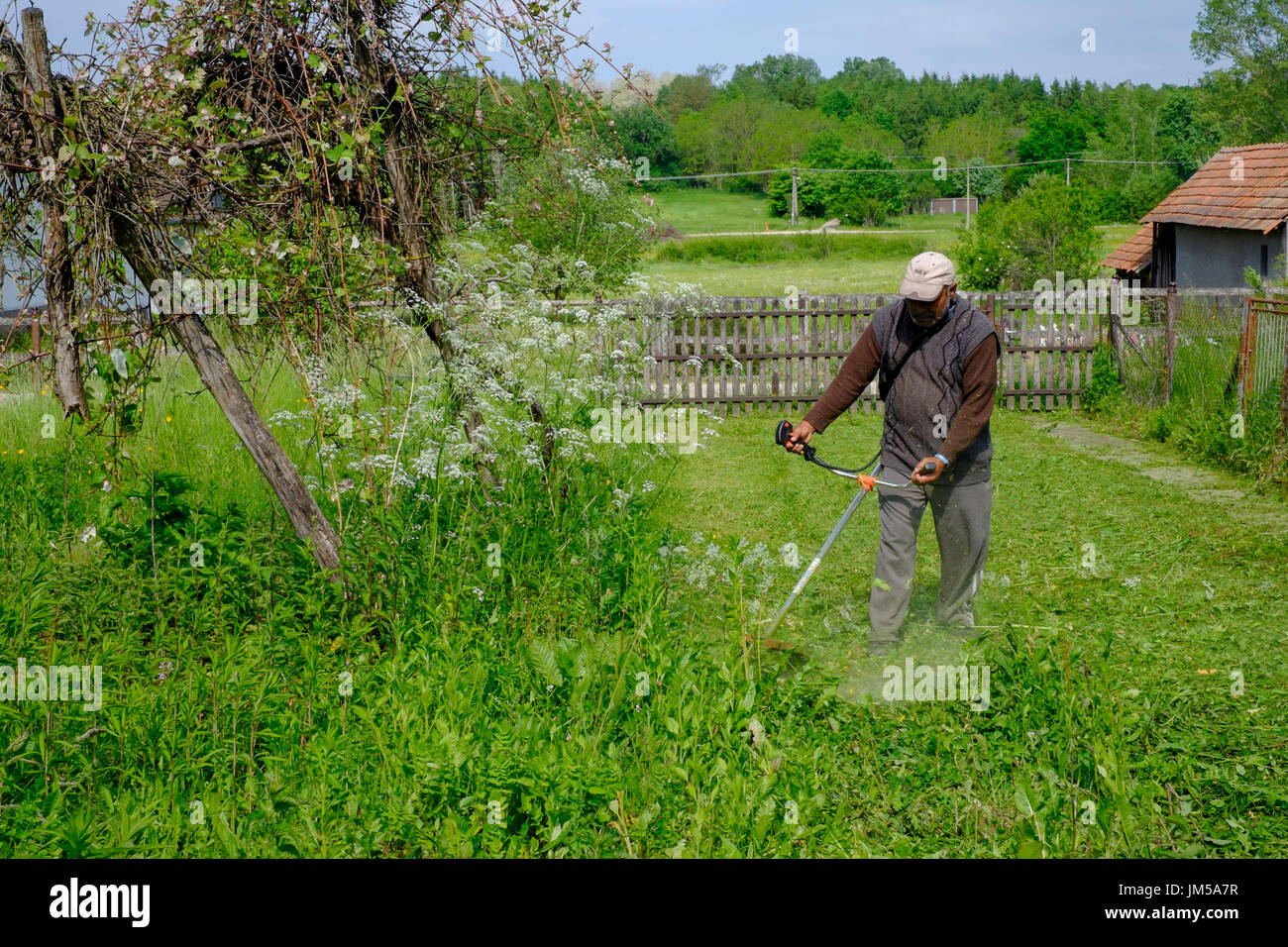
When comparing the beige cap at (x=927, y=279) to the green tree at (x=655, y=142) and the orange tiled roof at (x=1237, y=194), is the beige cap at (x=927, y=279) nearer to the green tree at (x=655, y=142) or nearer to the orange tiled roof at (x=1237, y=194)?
the orange tiled roof at (x=1237, y=194)

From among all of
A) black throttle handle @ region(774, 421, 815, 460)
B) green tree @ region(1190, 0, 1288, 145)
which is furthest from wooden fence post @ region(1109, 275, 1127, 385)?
green tree @ region(1190, 0, 1288, 145)

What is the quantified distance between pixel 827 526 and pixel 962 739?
13.1 ft

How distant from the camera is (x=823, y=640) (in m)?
6.04

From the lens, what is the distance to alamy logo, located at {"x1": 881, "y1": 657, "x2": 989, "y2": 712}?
16.1 ft

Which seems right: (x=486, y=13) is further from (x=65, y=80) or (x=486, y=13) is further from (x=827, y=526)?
(x=827, y=526)

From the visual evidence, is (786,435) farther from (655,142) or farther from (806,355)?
(655,142)

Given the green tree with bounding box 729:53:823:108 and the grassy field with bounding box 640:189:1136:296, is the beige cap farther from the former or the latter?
the green tree with bounding box 729:53:823:108

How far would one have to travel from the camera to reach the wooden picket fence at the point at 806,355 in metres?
15.1

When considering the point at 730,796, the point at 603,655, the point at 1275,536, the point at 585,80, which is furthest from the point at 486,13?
the point at 1275,536

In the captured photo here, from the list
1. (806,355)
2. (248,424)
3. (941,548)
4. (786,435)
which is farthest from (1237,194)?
(248,424)

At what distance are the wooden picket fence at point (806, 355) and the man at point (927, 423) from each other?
8.93 m

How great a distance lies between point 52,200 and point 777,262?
160 feet
